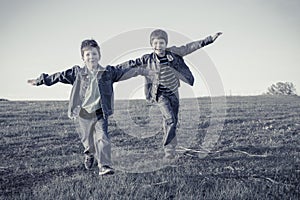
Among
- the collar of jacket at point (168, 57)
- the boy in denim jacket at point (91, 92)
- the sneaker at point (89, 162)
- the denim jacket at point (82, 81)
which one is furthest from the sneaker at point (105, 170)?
the collar of jacket at point (168, 57)

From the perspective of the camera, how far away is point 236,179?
18.2 feet

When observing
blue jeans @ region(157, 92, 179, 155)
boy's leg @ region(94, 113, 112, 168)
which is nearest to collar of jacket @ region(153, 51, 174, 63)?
blue jeans @ region(157, 92, 179, 155)

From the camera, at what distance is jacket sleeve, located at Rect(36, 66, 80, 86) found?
6562mm

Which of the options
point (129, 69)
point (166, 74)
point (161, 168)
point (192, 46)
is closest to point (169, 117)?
point (166, 74)

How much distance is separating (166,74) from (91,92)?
163 cm

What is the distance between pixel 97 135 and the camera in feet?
21.0

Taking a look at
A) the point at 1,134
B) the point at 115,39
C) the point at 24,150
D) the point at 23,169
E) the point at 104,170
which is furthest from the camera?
the point at 1,134

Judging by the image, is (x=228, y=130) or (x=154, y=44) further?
(x=228, y=130)

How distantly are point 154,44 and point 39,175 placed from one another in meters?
3.15

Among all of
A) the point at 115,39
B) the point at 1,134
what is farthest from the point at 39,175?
the point at 1,134

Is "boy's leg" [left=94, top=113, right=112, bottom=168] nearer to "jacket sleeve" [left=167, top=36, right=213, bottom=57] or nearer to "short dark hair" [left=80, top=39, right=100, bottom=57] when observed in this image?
"short dark hair" [left=80, top=39, right=100, bottom=57]

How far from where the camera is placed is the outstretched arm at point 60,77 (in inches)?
258

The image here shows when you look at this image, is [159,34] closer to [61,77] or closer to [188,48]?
[188,48]

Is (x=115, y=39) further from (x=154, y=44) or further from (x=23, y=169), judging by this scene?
(x=23, y=169)
